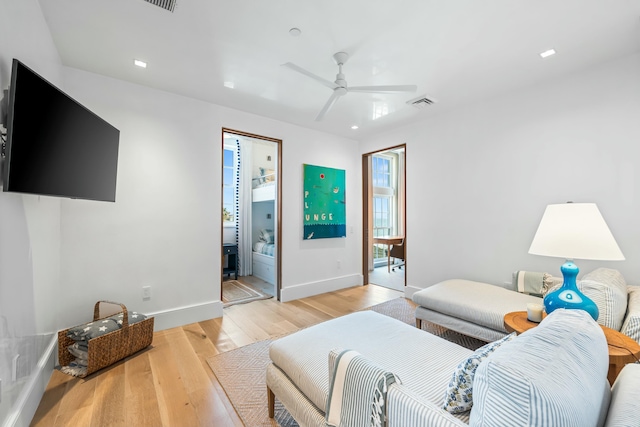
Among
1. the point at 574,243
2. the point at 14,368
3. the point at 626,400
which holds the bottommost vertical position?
the point at 14,368

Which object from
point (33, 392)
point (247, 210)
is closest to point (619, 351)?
point (33, 392)

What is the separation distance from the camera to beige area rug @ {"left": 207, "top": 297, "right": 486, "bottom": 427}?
165cm

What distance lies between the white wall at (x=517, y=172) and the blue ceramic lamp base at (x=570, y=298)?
1309 mm

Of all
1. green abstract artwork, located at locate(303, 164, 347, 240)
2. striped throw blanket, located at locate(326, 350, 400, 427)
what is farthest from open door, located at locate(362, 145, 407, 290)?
striped throw blanket, located at locate(326, 350, 400, 427)

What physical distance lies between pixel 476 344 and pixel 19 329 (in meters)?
3.32

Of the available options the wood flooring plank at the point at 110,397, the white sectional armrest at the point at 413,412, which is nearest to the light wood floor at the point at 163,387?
the wood flooring plank at the point at 110,397

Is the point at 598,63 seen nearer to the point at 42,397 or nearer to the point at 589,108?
the point at 589,108

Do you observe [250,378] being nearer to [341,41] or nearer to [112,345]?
[112,345]

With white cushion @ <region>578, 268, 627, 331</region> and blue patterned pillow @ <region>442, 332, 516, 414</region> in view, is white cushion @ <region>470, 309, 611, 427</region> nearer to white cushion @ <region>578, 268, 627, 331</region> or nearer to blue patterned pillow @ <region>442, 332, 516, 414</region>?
blue patterned pillow @ <region>442, 332, 516, 414</region>

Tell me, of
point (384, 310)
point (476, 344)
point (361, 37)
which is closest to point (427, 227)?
point (384, 310)

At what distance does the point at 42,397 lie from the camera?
1790mm

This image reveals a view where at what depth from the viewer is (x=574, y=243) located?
5.05ft

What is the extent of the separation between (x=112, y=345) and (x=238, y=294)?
79.0 inches

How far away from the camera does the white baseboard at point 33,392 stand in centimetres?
140
